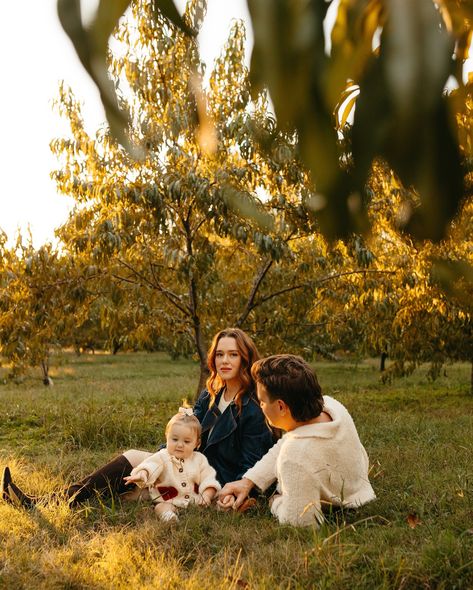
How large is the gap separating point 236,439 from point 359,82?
4.13 metres

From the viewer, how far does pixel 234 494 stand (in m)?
3.91

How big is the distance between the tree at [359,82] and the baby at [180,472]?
3.72 meters

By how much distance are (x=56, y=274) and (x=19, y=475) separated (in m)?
3.04

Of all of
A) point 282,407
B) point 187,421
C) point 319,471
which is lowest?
point 319,471

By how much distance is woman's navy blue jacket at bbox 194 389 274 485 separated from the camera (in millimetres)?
4332

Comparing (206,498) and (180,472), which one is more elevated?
(180,472)

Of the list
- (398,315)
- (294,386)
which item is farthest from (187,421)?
(398,315)

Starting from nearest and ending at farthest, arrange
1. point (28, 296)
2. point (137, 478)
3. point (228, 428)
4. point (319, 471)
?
point (319, 471), point (137, 478), point (228, 428), point (28, 296)

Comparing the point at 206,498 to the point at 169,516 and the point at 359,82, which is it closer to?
the point at 169,516

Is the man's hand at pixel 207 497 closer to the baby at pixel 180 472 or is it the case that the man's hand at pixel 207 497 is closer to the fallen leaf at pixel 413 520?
the baby at pixel 180 472

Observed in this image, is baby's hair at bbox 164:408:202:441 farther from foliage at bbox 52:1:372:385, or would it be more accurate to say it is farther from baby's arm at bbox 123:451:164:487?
foliage at bbox 52:1:372:385

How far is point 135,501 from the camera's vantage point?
4.16 m

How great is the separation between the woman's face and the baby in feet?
1.37

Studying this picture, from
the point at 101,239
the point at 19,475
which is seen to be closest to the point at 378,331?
the point at 101,239
